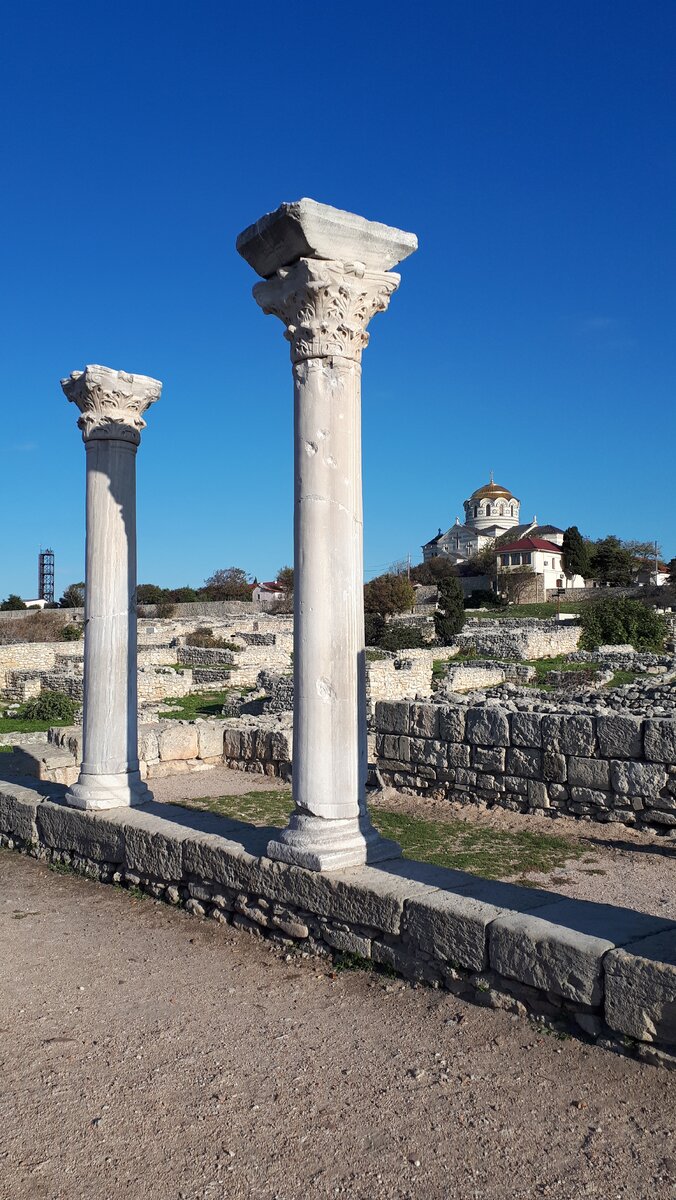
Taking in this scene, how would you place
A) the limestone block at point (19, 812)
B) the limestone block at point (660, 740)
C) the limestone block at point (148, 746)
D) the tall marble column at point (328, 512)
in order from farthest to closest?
the limestone block at point (148, 746)
the limestone block at point (660, 740)
the limestone block at point (19, 812)
the tall marble column at point (328, 512)


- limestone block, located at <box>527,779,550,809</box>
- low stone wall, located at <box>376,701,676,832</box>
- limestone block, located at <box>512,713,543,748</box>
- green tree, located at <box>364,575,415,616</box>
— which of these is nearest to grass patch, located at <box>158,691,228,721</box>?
low stone wall, located at <box>376,701,676,832</box>

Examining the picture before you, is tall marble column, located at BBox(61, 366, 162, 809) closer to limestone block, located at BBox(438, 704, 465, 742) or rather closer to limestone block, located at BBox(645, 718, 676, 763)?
limestone block, located at BBox(438, 704, 465, 742)

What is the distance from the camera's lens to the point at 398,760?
35.9 ft

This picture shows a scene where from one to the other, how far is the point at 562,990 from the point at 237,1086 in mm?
1493

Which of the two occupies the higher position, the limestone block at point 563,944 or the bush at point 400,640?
the bush at point 400,640

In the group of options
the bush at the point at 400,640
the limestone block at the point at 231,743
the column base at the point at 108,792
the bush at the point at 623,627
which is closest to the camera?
the column base at the point at 108,792

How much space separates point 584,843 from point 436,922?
14.1 feet

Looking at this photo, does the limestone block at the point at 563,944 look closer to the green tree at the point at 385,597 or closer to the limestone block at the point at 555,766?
the limestone block at the point at 555,766

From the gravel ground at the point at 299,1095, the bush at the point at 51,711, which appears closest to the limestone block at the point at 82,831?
the gravel ground at the point at 299,1095

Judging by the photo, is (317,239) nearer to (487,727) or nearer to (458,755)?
(487,727)

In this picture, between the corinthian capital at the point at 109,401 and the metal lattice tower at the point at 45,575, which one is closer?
the corinthian capital at the point at 109,401

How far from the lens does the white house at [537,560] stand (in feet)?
261

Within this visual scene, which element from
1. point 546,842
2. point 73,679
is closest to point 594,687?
point 546,842

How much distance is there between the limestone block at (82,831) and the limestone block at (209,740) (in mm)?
4631
